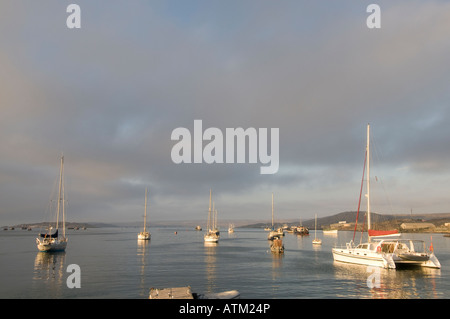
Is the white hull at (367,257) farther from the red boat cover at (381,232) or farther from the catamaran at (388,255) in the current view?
the red boat cover at (381,232)

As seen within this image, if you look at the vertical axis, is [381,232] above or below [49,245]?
above

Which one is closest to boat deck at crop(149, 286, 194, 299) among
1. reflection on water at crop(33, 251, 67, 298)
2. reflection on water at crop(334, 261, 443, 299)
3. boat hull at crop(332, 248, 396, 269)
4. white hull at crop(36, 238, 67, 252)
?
reflection on water at crop(33, 251, 67, 298)

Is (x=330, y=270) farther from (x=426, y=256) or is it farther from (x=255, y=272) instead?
(x=426, y=256)

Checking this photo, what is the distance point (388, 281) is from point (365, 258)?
1186 centimetres

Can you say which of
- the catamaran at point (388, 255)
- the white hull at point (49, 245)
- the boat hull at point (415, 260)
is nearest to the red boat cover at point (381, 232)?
the catamaran at point (388, 255)

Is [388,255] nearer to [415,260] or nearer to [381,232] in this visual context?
[381,232]

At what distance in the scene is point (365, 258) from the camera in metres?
51.0

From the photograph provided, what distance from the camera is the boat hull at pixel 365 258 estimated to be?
47575 millimetres

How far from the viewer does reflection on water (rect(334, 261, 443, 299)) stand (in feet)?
107

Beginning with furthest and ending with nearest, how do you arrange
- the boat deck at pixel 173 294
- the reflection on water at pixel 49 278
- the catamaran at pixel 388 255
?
the catamaran at pixel 388 255
the reflection on water at pixel 49 278
the boat deck at pixel 173 294

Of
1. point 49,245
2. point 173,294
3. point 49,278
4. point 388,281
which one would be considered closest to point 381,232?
point 388,281

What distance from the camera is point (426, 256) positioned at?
162ft

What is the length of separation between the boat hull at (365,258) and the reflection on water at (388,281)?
81 centimetres

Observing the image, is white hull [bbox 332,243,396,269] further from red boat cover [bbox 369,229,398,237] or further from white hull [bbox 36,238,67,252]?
white hull [bbox 36,238,67,252]
